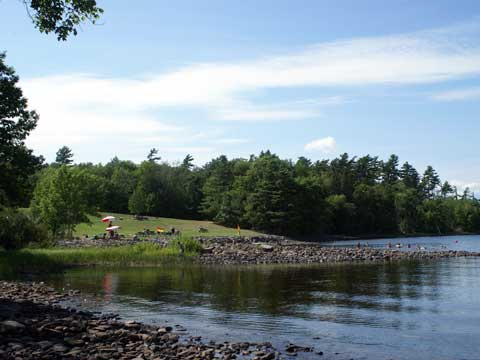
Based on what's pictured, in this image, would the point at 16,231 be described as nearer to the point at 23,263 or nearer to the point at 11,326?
the point at 23,263

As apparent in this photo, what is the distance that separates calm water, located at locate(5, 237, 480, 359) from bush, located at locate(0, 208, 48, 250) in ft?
27.2

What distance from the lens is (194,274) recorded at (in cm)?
4666

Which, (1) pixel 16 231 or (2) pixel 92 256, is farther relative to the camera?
(2) pixel 92 256

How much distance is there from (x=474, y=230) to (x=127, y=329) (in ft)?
566

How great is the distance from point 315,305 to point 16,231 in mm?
32679

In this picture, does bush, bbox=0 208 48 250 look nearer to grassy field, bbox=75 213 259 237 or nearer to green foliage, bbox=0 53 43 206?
green foliage, bbox=0 53 43 206

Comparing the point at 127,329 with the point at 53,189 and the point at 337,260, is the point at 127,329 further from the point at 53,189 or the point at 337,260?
the point at 53,189

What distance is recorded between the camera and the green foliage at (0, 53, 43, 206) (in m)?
39.6

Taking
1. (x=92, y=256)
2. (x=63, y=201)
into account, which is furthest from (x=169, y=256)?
(x=63, y=201)

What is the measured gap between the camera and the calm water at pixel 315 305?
21.4 metres

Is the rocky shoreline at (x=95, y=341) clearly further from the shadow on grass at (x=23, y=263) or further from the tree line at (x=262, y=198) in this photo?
the tree line at (x=262, y=198)

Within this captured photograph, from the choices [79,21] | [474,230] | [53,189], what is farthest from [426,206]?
[79,21]

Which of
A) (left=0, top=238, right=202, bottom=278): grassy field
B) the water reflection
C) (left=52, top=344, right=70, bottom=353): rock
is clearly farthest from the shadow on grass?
(left=52, top=344, right=70, bottom=353): rock

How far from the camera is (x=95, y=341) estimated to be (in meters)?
18.1
